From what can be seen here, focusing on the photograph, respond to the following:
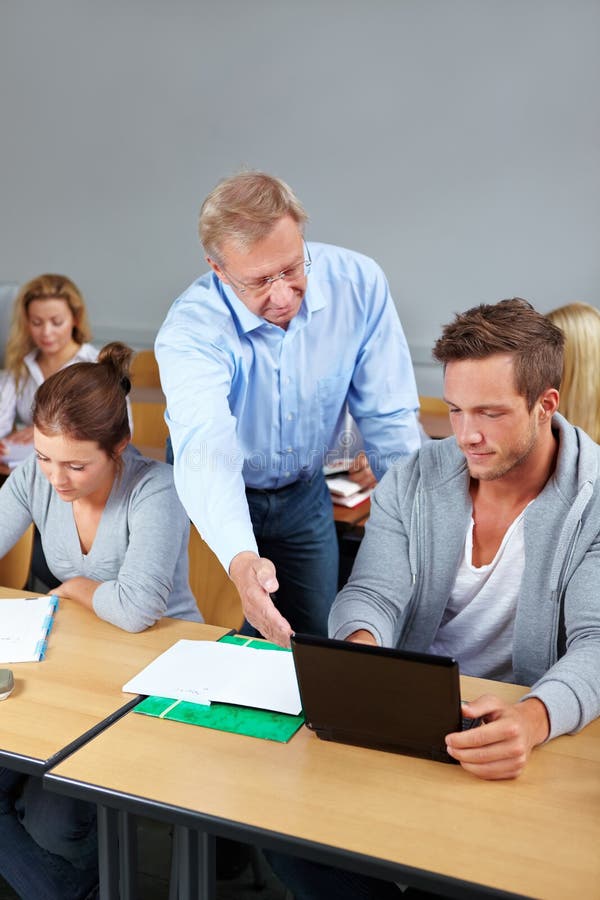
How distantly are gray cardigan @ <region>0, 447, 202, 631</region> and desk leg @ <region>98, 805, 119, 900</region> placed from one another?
46cm

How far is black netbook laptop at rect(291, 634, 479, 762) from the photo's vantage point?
126 centimetres

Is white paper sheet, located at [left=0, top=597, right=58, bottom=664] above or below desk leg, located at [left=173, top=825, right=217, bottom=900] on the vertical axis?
above

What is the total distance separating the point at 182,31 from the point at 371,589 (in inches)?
176

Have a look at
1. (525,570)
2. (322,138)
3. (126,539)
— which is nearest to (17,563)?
(126,539)

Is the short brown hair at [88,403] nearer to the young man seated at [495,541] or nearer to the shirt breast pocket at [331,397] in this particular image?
the shirt breast pocket at [331,397]

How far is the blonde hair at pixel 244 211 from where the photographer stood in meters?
1.79

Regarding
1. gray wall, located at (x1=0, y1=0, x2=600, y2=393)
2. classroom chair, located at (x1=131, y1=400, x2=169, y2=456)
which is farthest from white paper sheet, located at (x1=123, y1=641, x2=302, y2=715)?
gray wall, located at (x1=0, y1=0, x2=600, y2=393)

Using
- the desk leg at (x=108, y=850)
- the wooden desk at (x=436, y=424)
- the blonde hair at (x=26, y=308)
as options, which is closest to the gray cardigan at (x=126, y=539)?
the desk leg at (x=108, y=850)

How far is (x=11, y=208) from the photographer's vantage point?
5.97 m

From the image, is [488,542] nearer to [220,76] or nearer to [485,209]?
[485,209]

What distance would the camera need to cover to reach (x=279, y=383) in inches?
85.1

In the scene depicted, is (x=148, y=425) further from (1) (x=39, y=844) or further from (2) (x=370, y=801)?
(2) (x=370, y=801)

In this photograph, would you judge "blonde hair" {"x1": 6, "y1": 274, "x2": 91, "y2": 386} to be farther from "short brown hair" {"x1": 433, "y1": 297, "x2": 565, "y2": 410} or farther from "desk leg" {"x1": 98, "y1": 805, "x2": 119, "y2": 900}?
"desk leg" {"x1": 98, "y1": 805, "x2": 119, "y2": 900}

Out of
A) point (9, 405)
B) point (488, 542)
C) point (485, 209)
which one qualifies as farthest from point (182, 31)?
point (488, 542)
